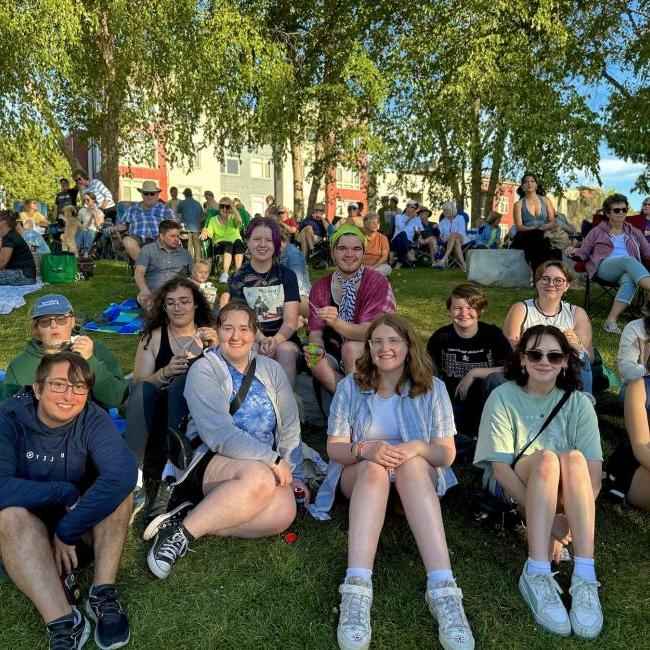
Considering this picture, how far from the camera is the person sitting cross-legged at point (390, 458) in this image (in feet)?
8.87

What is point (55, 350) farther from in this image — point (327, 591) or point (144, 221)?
point (144, 221)

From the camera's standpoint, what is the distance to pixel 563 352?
315 centimetres

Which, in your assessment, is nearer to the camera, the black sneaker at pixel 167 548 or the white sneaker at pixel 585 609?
the white sneaker at pixel 585 609

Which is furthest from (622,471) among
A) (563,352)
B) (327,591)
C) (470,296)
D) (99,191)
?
(99,191)

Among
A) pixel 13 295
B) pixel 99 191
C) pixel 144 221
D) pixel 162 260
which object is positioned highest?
pixel 99 191

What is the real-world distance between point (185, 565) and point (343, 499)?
93 centimetres

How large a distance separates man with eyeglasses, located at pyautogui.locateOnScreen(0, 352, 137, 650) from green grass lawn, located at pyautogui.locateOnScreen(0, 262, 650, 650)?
160mm

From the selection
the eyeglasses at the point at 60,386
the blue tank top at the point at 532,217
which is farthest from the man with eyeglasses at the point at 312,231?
the eyeglasses at the point at 60,386

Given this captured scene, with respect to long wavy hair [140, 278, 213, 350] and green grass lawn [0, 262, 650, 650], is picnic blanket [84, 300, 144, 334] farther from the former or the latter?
green grass lawn [0, 262, 650, 650]

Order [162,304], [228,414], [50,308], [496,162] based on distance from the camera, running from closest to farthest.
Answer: [228,414] < [50,308] < [162,304] < [496,162]

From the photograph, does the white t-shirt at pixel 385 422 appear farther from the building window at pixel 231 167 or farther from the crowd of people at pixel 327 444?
the building window at pixel 231 167

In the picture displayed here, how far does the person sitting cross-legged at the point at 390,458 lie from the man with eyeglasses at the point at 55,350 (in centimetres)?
138

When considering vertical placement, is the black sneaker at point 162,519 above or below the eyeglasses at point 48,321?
below

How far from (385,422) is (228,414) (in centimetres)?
86
